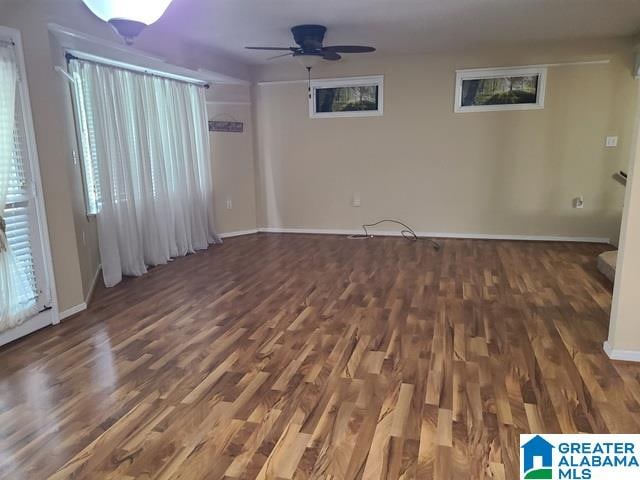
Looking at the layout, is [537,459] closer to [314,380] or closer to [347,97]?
[314,380]

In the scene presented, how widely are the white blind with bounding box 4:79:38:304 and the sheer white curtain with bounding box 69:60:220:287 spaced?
1.04 m

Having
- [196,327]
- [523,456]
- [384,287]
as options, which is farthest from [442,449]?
[384,287]

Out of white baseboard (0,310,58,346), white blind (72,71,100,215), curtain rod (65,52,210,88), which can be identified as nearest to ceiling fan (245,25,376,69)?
curtain rod (65,52,210,88)

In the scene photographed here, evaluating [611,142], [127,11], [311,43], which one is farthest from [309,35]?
[611,142]

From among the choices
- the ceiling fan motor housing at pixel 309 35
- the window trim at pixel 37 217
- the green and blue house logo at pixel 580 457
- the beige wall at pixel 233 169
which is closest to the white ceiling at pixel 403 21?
the ceiling fan motor housing at pixel 309 35

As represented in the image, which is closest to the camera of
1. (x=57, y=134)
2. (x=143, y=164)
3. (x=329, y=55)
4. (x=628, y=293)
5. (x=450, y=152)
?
(x=628, y=293)

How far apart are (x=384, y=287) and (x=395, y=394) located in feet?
5.75

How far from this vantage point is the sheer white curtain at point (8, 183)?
2699 millimetres

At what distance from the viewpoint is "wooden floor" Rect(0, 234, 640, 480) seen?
178cm

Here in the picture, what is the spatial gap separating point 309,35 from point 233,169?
246 centimetres

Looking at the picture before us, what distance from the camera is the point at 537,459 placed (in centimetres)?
169

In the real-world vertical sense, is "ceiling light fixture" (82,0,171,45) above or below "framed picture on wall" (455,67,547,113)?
below

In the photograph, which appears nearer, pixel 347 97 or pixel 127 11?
pixel 127 11

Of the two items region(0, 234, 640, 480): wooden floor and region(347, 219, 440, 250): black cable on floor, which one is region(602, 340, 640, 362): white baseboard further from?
region(347, 219, 440, 250): black cable on floor
